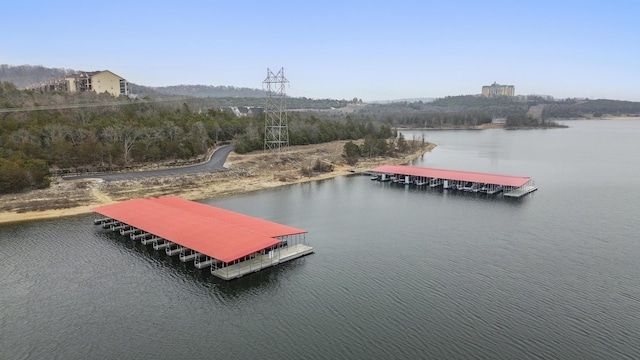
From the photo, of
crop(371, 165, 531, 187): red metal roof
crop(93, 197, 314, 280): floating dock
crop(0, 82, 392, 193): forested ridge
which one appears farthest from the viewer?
crop(371, 165, 531, 187): red metal roof

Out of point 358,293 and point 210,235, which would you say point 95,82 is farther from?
point 358,293

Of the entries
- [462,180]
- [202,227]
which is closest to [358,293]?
[202,227]

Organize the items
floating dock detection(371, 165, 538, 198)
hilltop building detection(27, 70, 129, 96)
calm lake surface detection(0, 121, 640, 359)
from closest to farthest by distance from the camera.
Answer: calm lake surface detection(0, 121, 640, 359) < floating dock detection(371, 165, 538, 198) < hilltop building detection(27, 70, 129, 96)

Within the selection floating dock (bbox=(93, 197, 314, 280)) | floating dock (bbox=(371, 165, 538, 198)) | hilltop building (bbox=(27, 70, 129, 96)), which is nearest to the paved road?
Answer: floating dock (bbox=(93, 197, 314, 280))

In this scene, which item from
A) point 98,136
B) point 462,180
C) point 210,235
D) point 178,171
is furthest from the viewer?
point 98,136

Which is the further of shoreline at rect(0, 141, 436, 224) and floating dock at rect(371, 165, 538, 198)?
floating dock at rect(371, 165, 538, 198)

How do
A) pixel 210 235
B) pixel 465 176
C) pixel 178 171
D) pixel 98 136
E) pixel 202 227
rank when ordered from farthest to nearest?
pixel 98 136, pixel 178 171, pixel 465 176, pixel 202 227, pixel 210 235

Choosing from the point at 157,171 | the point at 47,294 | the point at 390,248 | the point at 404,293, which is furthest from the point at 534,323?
the point at 157,171

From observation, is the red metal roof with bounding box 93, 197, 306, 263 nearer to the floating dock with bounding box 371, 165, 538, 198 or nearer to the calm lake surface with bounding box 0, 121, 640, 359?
the calm lake surface with bounding box 0, 121, 640, 359

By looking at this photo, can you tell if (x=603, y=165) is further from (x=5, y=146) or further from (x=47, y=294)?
(x=5, y=146)
